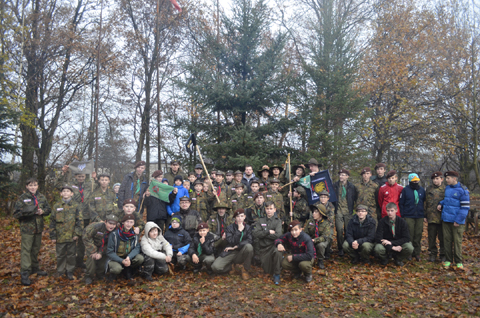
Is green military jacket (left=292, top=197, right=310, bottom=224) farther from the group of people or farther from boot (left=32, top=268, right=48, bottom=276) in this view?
boot (left=32, top=268, right=48, bottom=276)

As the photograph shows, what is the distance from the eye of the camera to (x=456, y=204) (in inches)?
278

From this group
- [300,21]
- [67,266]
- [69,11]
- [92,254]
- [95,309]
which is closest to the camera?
[95,309]

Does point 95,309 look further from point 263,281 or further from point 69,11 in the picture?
point 69,11

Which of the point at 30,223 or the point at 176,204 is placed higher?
the point at 176,204

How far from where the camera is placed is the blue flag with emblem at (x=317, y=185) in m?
8.43

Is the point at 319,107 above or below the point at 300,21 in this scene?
below

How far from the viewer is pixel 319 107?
13.5m

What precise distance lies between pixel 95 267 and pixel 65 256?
2.94ft

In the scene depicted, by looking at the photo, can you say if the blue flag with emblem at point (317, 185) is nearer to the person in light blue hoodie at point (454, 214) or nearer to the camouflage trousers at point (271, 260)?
the camouflage trousers at point (271, 260)

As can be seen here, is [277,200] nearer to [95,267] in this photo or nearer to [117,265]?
[117,265]

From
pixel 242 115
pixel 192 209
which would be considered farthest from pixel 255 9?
pixel 192 209

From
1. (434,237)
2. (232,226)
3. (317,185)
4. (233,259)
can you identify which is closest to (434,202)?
(434,237)

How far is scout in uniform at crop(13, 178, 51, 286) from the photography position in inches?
244

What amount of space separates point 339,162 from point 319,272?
703 centimetres
